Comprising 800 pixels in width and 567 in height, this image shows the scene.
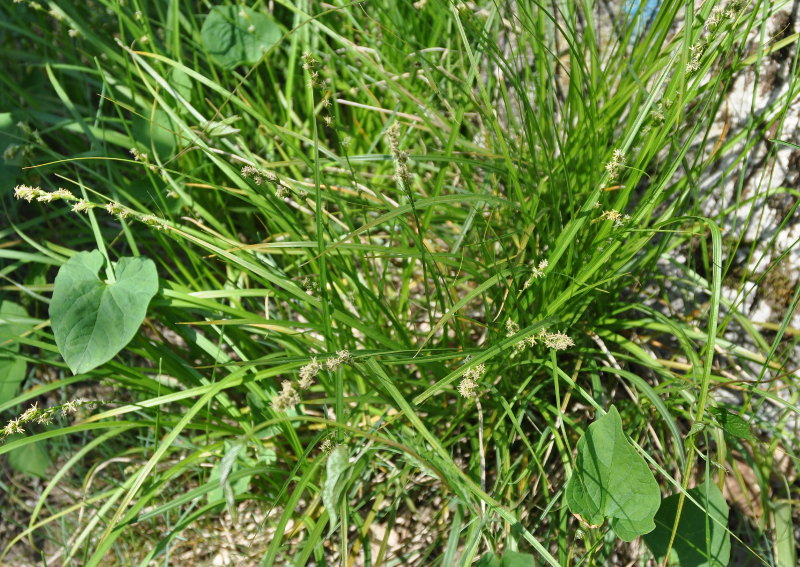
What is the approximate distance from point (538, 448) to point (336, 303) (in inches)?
22.2

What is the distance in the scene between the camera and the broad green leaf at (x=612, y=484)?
1.09 meters

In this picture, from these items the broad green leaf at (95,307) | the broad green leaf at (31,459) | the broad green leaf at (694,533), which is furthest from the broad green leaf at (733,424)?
the broad green leaf at (31,459)

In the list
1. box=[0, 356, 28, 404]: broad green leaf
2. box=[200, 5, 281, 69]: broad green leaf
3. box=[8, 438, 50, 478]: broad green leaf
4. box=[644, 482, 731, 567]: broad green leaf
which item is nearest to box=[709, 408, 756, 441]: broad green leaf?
box=[644, 482, 731, 567]: broad green leaf

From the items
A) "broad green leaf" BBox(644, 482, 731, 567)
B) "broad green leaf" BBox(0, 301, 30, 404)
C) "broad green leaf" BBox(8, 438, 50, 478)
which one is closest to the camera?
"broad green leaf" BBox(644, 482, 731, 567)

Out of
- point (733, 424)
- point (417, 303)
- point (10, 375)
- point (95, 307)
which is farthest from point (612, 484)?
point (10, 375)

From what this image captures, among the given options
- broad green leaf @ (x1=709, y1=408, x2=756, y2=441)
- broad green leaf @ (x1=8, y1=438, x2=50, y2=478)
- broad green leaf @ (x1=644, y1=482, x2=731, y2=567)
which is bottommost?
broad green leaf @ (x1=8, y1=438, x2=50, y2=478)

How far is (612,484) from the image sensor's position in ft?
3.70

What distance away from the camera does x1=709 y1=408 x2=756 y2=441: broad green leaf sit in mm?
1138

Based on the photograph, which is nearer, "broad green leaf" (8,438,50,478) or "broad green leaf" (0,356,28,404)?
"broad green leaf" (0,356,28,404)

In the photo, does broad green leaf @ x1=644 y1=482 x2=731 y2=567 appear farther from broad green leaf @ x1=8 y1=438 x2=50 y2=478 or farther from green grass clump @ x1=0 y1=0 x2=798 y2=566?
broad green leaf @ x1=8 y1=438 x2=50 y2=478

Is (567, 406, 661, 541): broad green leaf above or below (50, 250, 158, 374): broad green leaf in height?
above

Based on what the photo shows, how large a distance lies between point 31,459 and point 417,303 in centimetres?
126

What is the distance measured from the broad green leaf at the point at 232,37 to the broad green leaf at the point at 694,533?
163cm

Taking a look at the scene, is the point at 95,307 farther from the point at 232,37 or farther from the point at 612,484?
the point at 612,484
